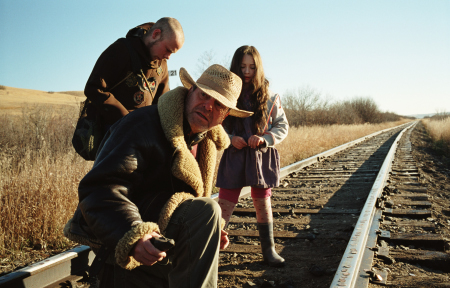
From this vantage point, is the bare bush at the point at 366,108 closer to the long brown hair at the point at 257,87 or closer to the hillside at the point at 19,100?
the hillside at the point at 19,100

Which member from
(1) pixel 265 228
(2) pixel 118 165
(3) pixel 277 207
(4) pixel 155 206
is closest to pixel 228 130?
(1) pixel 265 228

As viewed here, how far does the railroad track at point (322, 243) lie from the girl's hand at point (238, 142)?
1.07 meters

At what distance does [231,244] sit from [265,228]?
676 millimetres

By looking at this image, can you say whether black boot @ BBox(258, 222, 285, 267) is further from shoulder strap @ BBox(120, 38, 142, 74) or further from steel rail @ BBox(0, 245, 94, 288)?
shoulder strap @ BBox(120, 38, 142, 74)

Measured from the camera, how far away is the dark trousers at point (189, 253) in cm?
197

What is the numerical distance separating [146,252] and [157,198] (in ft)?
1.49

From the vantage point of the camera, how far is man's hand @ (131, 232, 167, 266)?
1.68 metres

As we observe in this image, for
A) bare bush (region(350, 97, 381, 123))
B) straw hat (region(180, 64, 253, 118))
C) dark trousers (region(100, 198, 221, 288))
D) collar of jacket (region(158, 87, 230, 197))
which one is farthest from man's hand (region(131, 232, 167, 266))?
bare bush (region(350, 97, 381, 123))

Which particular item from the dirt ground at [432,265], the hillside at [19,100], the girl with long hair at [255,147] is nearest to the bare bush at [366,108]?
the hillside at [19,100]

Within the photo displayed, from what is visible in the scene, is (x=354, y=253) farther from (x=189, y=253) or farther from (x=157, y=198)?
(x=157, y=198)

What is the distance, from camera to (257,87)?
334 cm

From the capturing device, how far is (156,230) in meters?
1.80

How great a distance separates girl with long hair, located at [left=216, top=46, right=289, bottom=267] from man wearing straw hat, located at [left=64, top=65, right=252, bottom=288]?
3.35ft

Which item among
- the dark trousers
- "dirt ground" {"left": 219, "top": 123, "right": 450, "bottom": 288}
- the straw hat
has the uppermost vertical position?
the straw hat
